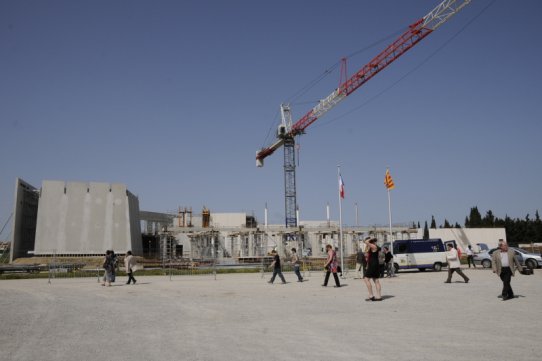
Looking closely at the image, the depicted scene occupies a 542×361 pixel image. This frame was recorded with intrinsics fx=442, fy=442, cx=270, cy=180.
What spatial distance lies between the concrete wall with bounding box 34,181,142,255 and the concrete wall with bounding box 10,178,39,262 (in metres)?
2.46

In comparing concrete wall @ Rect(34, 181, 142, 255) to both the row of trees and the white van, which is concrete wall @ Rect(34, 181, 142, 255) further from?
the row of trees

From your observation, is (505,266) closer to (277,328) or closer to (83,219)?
(277,328)

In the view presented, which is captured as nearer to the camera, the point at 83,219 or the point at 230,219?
the point at 83,219

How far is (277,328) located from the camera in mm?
8438

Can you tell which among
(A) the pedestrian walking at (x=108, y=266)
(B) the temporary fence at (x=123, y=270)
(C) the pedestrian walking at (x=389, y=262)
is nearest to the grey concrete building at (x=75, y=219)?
(B) the temporary fence at (x=123, y=270)

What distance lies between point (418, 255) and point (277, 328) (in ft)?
72.4

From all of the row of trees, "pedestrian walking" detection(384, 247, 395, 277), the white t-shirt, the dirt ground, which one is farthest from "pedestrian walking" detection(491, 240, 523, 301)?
the row of trees

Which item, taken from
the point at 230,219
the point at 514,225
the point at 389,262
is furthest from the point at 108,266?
the point at 514,225

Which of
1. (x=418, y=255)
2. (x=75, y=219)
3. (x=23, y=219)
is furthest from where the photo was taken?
(x=23, y=219)

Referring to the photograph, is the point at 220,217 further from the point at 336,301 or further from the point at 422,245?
the point at 336,301

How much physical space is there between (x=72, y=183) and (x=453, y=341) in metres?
50.7

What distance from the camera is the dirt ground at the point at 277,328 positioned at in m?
6.38

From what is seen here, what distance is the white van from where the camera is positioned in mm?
28055

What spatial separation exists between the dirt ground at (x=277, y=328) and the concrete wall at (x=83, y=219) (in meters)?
37.9
